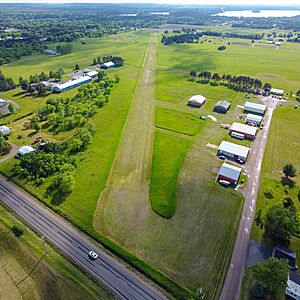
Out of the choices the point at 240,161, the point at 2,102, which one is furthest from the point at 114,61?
the point at 240,161

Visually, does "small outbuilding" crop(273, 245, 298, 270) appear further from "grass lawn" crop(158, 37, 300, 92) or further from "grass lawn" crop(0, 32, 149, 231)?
"grass lawn" crop(158, 37, 300, 92)

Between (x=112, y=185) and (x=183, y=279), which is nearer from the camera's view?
(x=183, y=279)

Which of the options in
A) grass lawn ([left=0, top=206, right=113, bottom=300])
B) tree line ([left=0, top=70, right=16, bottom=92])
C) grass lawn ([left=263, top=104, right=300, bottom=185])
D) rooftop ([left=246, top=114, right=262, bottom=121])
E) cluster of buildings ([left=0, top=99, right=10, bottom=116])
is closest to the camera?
grass lawn ([left=0, top=206, right=113, bottom=300])

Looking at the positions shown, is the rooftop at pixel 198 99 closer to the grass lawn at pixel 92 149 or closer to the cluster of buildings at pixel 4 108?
the grass lawn at pixel 92 149

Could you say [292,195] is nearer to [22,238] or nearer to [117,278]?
[117,278]

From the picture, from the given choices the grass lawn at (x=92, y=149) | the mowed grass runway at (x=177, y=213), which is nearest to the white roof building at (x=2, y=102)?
the grass lawn at (x=92, y=149)

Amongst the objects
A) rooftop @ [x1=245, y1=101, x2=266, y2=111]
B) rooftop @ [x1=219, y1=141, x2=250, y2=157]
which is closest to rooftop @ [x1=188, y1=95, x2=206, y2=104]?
rooftop @ [x1=245, y1=101, x2=266, y2=111]

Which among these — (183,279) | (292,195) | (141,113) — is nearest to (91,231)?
(183,279)
